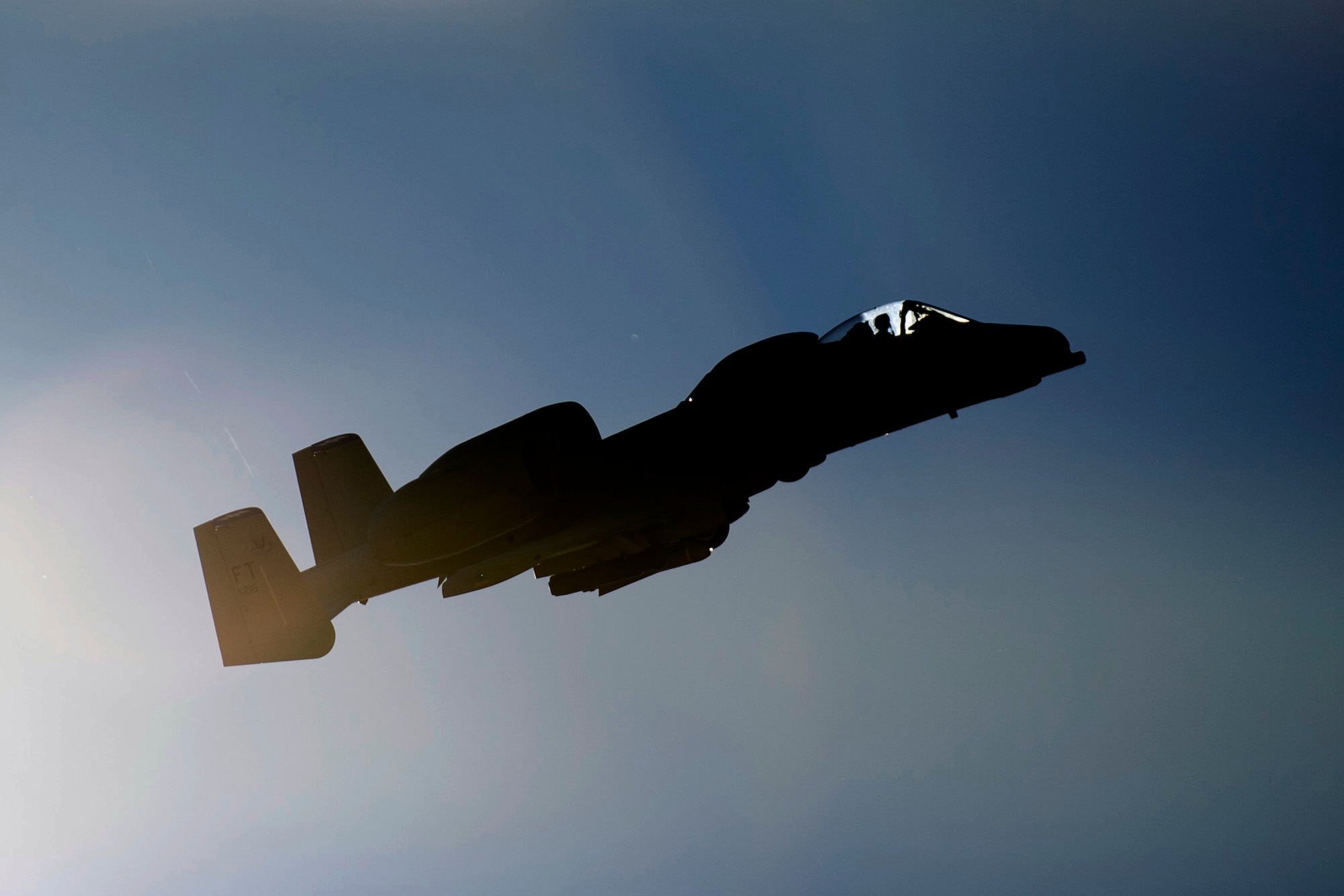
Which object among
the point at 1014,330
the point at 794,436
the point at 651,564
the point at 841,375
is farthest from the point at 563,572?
the point at 1014,330

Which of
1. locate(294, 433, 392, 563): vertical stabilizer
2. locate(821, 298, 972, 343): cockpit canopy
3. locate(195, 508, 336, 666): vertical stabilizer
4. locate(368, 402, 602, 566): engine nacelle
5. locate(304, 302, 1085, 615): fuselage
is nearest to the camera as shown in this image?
locate(368, 402, 602, 566): engine nacelle

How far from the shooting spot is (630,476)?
17.4 meters

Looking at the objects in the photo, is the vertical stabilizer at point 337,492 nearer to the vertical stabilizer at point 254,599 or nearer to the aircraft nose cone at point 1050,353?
the vertical stabilizer at point 254,599

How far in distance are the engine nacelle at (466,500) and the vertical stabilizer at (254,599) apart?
4.01 m

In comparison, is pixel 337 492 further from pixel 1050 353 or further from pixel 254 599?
pixel 1050 353

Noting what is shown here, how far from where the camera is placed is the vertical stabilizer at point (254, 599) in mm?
18719

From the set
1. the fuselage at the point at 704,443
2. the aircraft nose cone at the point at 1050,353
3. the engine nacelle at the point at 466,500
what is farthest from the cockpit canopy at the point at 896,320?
the engine nacelle at the point at 466,500

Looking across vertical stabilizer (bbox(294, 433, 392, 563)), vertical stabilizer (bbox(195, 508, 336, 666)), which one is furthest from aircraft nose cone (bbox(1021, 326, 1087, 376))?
vertical stabilizer (bbox(195, 508, 336, 666))

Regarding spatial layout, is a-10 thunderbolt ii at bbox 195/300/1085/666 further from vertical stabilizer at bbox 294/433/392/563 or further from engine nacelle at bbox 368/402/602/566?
vertical stabilizer at bbox 294/433/392/563

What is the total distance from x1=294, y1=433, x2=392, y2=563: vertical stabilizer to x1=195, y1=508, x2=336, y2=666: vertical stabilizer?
1393 millimetres

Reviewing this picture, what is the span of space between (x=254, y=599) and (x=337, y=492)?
3073 millimetres

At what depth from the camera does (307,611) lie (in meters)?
18.9

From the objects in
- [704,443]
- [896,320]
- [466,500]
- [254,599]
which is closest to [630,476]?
[704,443]

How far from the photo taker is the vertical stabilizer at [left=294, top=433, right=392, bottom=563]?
20344 millimetres
